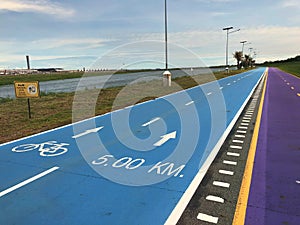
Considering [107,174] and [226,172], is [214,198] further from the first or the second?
[107,174]

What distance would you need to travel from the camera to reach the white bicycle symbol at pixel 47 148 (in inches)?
265

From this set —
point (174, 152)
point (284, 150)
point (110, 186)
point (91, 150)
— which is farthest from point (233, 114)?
point (110, 186)

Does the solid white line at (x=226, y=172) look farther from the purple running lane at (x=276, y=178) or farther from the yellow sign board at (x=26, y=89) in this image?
the yellow sign board at (x=26, y=89)

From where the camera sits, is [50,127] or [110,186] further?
[50,127]

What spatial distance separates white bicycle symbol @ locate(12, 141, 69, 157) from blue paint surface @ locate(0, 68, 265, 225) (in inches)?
7.0

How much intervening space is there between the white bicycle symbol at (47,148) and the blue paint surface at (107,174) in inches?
7.0

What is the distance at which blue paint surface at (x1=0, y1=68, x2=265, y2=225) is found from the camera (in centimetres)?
390

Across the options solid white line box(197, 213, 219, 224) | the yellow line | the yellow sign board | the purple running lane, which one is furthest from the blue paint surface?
the yellow sign board

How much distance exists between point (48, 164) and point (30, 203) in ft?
5.86

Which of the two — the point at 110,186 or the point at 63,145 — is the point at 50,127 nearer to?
the point at 63,145

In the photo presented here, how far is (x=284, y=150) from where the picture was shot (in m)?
6.76

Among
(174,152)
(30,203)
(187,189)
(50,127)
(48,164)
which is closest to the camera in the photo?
(30,203)

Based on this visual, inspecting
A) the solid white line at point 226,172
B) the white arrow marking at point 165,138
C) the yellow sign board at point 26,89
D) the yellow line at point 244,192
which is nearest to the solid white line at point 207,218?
the yellow line at point 244,192

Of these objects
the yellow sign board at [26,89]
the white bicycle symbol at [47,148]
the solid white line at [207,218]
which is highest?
the yellow sign board at [26,89]
